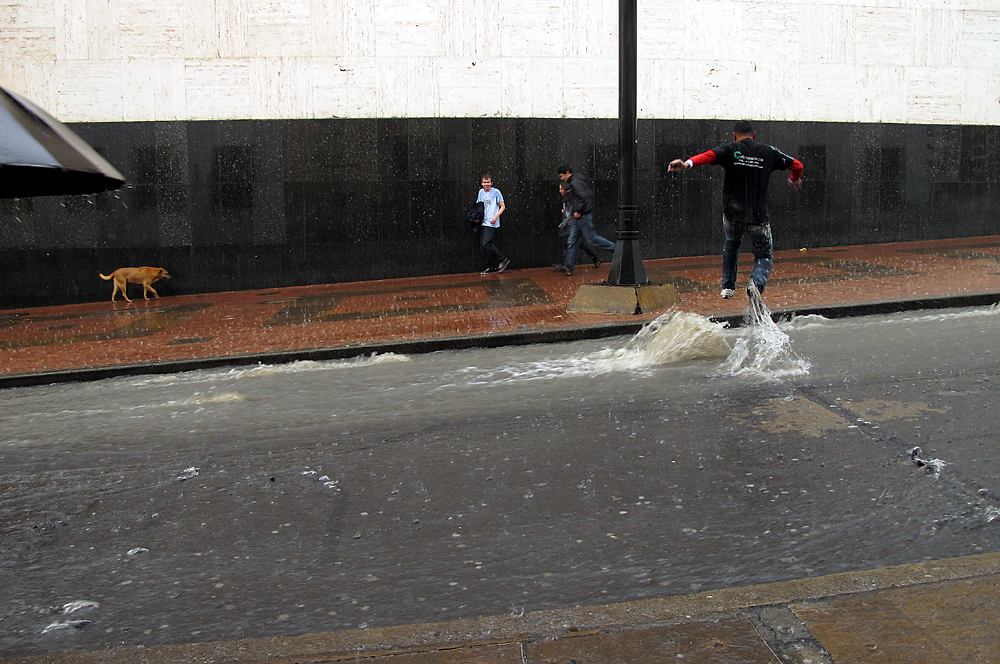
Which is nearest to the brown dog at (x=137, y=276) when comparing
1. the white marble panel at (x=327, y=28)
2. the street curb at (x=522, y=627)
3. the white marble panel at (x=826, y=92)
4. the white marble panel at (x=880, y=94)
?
the white marble panel at (x=327, y=28)

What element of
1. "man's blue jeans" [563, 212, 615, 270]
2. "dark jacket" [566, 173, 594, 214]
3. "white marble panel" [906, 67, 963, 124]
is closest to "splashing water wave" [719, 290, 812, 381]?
"man's blue jeans" [563, 212, 615, 270]

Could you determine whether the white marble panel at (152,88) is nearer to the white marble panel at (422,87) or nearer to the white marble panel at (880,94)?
the white marble panel at (422,87)

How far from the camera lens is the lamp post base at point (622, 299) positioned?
989cm

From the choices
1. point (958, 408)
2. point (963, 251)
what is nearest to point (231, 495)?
point (958, 408)

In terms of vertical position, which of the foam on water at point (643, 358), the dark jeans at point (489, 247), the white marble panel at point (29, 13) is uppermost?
the white marble panel at point (29, 13)

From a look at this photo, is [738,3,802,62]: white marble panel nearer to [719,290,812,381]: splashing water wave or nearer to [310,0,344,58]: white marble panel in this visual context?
[310,0,344,58]: white marble panel

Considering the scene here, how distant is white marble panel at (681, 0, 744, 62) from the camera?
51.1 feet

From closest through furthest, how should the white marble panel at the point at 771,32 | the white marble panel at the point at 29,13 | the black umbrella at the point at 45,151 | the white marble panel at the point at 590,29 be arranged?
the black umbrella at the point at 45,151
the white marble panel at the point at 29,13
the white marble panel at the point at 590,29
the white marble panel at the point at 771,32

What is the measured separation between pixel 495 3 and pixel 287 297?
20.2ft

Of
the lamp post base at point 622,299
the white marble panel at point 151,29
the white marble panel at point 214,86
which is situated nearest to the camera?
the lamp post base at point 622,299

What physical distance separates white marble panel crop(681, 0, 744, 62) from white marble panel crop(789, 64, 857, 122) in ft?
4.65

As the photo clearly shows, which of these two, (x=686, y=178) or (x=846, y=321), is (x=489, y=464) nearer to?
(x=846, y=321)

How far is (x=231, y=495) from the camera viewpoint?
15.4 ft

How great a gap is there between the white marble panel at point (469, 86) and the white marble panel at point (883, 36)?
6.72 m
